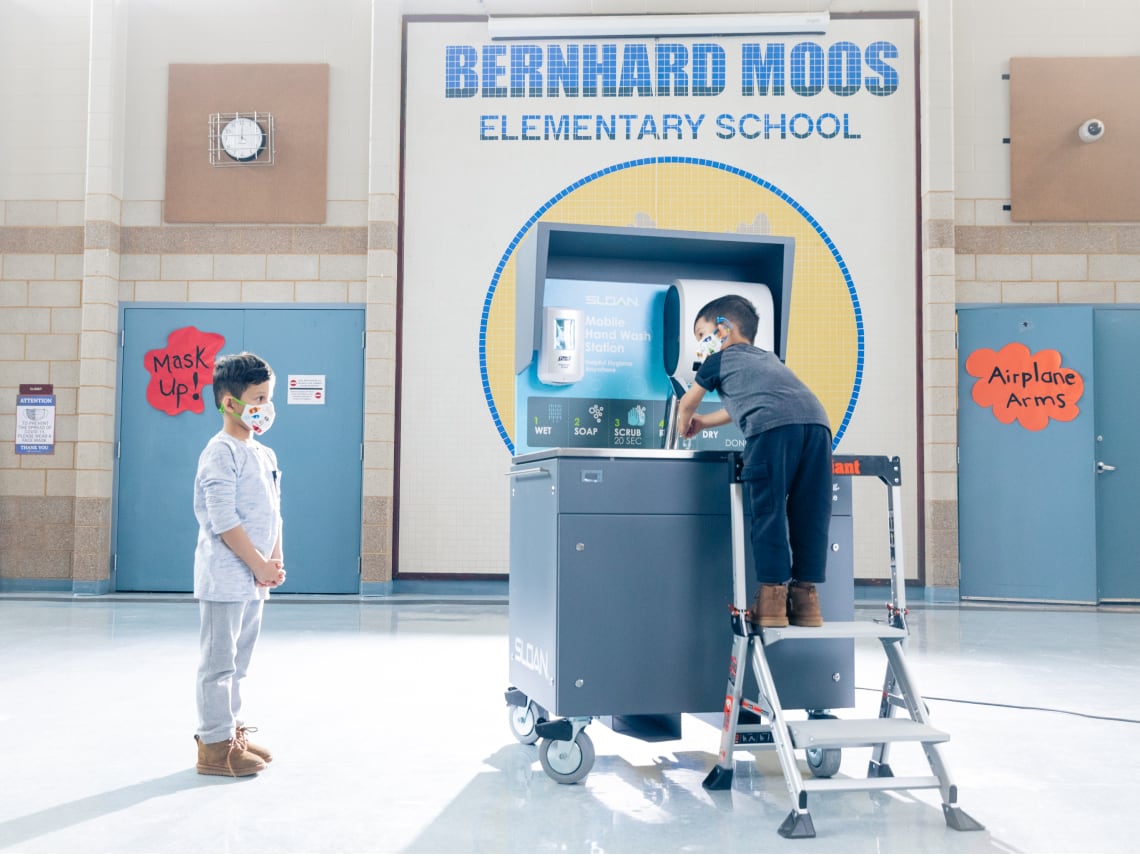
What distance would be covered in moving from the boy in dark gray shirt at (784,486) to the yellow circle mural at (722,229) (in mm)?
4069

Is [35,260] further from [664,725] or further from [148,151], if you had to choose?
[664,725]

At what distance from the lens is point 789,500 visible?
7.68ft

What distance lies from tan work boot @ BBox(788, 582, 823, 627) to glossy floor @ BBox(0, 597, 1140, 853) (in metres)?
0.39

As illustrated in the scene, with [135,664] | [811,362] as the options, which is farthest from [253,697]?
[811,362]

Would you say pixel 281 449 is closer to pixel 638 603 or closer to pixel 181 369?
pixel 181 369

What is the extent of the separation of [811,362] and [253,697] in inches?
166

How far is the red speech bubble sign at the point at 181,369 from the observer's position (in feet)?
21.4

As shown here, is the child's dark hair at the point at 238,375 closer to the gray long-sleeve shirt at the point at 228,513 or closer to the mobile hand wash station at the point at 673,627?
the gray long-sleeve shirt at the point at 228,513

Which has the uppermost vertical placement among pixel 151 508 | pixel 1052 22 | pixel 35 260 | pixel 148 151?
pixel 1052 22

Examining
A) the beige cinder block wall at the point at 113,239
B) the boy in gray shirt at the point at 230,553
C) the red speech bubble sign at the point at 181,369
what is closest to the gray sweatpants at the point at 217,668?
the boy in gray shirt at the point at 230,553

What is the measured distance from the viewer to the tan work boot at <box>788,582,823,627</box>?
7.54 ft

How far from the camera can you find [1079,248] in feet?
20.9

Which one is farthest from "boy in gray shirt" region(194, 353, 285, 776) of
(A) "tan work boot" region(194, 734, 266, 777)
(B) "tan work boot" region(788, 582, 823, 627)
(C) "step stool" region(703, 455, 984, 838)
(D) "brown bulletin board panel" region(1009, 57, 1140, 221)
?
(D) "brown bulletin board panel" region(1009, 57, 1140, 221)

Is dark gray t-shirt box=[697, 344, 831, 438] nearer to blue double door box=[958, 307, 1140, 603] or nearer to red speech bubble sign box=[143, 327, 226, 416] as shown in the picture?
blue double door box=[958, 307, 1140, 603]
